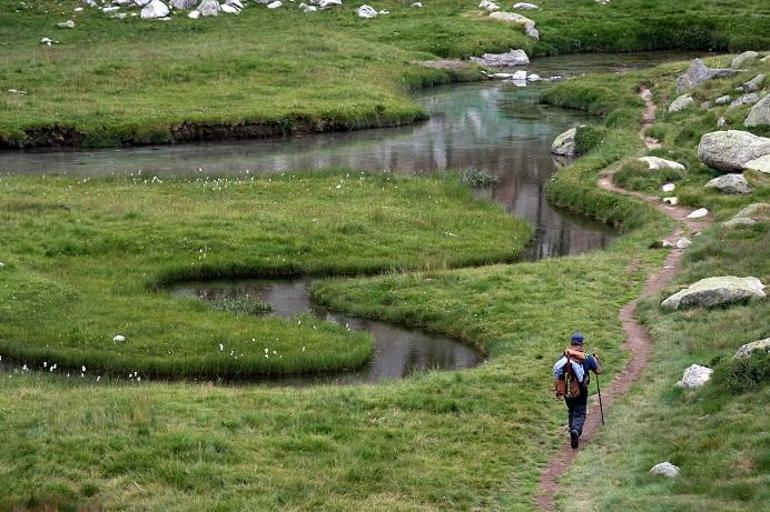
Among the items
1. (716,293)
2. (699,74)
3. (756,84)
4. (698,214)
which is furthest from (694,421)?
(699,74)

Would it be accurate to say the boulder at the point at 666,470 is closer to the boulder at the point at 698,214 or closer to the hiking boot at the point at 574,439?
the hiking boot at the point at 574,439

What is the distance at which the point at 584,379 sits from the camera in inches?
930

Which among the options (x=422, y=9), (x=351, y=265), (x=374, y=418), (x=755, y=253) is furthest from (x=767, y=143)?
(x=422, y=9)

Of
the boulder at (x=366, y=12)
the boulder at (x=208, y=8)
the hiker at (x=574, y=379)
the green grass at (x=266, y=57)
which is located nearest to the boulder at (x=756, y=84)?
the green grass at (x=266, y=57)

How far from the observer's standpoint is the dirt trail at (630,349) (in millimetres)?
22641

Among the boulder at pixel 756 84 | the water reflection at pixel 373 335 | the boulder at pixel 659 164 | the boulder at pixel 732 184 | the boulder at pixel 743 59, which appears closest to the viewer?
the water reflection at pixel 373 335

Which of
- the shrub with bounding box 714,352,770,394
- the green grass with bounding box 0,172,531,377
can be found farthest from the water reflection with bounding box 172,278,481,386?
the shrub with bounding box 714,352,770,394

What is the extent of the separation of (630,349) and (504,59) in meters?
68.4

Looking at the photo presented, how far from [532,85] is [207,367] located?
59741 mm

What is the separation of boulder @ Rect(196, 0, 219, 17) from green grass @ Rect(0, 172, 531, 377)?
53.8 meters

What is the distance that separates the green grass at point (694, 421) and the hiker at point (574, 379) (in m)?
0.69

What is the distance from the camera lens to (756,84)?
197ft

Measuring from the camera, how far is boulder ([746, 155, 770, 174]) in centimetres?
4828

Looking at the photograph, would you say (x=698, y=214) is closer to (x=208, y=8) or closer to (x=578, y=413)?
(x=578, y=413)
